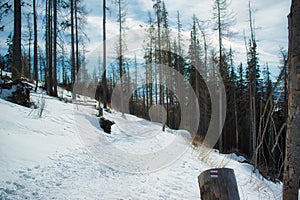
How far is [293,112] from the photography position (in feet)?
4.44

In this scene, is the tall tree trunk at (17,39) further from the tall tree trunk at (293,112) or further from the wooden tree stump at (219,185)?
the tall tree trunk at (293,112)

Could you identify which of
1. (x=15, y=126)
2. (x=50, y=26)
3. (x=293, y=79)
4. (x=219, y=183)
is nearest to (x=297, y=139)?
(x=293, y=79)

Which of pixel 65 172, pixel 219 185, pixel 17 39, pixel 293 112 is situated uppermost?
pixel 17 39

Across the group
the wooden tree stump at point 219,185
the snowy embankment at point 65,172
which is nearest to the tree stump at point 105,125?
the snowy embankment at point 65,172

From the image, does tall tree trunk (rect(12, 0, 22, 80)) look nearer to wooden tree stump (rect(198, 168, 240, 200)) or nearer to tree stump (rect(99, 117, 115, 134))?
tree stump (rect(99, 117, 115, 134))

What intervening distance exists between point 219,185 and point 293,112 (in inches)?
31.1

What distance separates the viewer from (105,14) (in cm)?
1248

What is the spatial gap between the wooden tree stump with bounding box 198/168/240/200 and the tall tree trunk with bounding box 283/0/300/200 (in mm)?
365

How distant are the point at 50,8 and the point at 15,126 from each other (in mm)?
11780

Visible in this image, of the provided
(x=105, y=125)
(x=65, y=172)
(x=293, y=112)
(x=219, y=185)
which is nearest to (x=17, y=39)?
(x=105, y=125)

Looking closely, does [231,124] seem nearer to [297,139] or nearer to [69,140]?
[69,140]

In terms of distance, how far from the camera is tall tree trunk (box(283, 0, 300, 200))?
132 centimetres

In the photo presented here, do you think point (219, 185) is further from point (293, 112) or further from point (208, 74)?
point (208, 74)

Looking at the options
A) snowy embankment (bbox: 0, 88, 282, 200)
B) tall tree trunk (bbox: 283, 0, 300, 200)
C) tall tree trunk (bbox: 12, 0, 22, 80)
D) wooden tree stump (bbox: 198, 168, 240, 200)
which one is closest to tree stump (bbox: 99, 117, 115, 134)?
snowy embankment (bbox: 0, 88, 282, 200)
